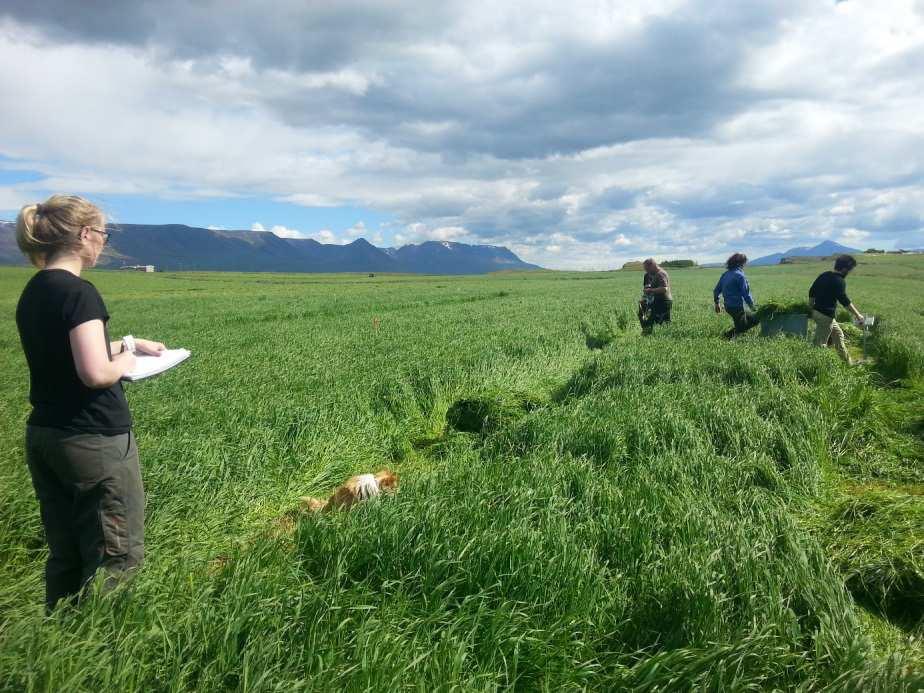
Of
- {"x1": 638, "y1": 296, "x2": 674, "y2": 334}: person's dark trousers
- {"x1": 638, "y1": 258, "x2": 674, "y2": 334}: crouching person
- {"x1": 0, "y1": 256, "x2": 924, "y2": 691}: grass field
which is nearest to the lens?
{"x1": 0, "y1": 256, "x2": 924, "y2": 691}: grass field

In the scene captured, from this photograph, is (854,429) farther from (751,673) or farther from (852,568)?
(751,673)

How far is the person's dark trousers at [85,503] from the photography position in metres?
2.41

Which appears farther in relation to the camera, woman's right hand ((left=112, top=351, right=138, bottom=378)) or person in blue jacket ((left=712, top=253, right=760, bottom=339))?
person in blue jacket ((left=712, top=253, right=760, bottom=339))

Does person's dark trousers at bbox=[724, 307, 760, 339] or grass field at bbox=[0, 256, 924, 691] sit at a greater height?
person's dark trousers at bbox=[724, 307, 760, 339]

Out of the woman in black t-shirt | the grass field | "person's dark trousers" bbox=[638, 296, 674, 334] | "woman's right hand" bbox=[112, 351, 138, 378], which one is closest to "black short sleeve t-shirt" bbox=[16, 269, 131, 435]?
the woman in black t-shirt

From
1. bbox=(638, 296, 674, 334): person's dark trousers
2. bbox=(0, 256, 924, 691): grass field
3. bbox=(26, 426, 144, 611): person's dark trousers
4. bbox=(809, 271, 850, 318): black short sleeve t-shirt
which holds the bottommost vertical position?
bbox=(0, 256, 924, 691): grass field

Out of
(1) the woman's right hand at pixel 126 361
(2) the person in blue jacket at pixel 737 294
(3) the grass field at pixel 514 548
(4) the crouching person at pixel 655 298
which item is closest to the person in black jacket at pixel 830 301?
(2) the person in blue jacket at pixel 737 294

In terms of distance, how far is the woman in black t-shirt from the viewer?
7.54 ft

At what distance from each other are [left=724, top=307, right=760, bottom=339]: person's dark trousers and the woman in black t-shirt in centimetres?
1180

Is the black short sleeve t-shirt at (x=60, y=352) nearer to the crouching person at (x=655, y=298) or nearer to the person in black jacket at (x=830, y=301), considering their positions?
the person in black jacket at (x=830, y=301)

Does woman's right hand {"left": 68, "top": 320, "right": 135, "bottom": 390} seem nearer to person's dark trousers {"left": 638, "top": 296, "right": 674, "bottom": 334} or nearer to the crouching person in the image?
the crouching person

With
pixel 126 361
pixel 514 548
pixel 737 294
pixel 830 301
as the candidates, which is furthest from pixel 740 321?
pixel 126 361

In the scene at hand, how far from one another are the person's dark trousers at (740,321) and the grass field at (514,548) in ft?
13.9

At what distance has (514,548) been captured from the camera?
Answer: 114 inches
